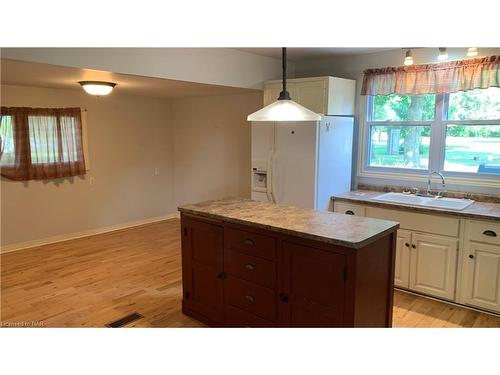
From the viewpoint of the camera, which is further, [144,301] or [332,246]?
[144,301]

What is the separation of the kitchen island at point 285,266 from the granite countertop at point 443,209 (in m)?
1.07

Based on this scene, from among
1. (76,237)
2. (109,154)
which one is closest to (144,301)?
(76,237)

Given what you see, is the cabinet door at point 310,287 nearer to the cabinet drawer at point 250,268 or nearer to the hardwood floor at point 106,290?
the cabinet drawer at point 250,268

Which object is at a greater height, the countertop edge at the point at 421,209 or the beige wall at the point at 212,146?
the beige wall at the point at 212,146

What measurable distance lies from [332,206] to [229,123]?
7.22 feet

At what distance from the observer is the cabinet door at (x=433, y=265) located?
11.1ft

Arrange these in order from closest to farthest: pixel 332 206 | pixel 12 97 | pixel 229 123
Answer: pixel 332 206 → pixel 12 97 → pixel 229 123

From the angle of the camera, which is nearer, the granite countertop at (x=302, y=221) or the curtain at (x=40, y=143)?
the granite countertop at (x=302, y=221)

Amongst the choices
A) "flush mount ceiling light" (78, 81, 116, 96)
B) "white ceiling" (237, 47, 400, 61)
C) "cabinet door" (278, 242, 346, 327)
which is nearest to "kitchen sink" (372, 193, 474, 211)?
"white ceiling" (237, 47, 400, 61)

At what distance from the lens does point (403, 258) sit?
3.64 meters

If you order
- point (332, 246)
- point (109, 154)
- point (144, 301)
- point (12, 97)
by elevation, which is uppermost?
point (12, 97)

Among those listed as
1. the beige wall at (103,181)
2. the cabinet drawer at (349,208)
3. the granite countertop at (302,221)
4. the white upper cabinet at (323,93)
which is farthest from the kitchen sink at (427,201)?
the beige wall at (103,181)
